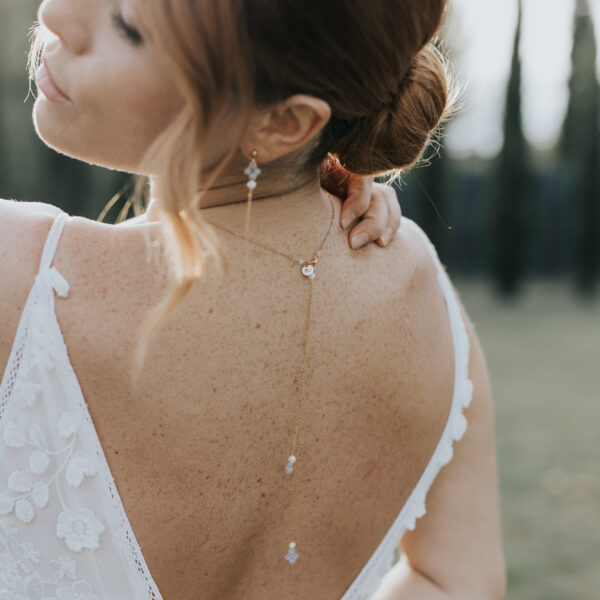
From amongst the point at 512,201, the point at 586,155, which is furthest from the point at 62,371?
the point at 586,155

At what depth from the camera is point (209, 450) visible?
1.06 m

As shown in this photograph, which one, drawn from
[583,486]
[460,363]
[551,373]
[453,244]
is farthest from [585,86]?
[460,363]

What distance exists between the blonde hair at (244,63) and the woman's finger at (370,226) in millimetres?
171

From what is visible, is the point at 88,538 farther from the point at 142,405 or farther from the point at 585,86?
the point at 585,86

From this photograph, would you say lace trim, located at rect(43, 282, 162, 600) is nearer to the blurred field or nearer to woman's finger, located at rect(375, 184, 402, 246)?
woman's finger, located at rect(375, 184, 402, 246)

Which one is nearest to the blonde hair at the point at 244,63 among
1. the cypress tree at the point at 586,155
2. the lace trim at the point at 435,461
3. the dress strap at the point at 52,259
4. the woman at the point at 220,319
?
the woman at the point at 220,319

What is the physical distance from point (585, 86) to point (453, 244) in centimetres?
427

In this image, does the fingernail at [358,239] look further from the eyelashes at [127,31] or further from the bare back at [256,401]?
the eyelashes at [127,31]

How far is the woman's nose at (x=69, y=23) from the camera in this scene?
3.21ft

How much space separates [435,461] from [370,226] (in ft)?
1.36

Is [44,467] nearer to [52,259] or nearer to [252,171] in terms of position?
[52,259]

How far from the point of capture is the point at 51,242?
0.98 meters

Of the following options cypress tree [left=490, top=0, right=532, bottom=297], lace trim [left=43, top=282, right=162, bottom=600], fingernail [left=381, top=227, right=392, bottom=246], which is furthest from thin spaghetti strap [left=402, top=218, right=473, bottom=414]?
cypress tree [left=490, top=0, right=532, bottom=297]

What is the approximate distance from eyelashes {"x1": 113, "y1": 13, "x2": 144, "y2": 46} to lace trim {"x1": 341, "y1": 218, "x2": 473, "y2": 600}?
0.54 m
